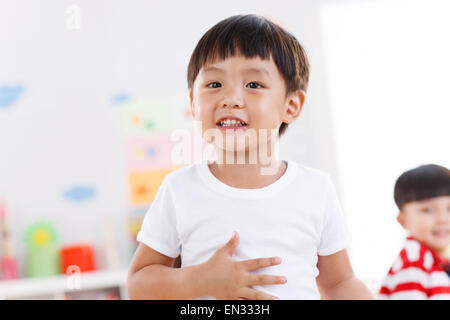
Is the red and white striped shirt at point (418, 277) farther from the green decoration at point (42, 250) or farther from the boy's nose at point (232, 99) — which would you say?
the green decoration at point (42, 250)

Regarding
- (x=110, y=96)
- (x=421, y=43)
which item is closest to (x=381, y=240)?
(x=421, y=43)

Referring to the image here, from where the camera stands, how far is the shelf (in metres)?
1.62

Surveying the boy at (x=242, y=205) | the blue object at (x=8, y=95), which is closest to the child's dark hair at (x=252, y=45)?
the boy at (x=242, y=205)

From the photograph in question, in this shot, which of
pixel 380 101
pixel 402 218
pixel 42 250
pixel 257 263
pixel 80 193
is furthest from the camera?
pixel 80 193

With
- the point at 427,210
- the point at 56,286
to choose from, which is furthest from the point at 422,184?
the point at 56,286

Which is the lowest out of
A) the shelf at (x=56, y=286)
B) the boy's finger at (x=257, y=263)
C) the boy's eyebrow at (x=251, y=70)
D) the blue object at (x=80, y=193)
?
the shelf at (x=56, y=286)

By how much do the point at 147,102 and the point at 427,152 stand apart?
0.97m

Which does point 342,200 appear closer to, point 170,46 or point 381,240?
point 381,240

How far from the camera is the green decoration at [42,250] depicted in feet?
5.99

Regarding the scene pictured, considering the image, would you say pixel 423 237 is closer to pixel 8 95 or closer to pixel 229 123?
pixel 229 123

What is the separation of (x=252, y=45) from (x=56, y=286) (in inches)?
51.3

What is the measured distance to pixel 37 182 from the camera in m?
1.88

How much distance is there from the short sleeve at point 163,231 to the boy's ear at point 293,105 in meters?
0.18

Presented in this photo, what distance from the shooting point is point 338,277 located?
652 millimetres
